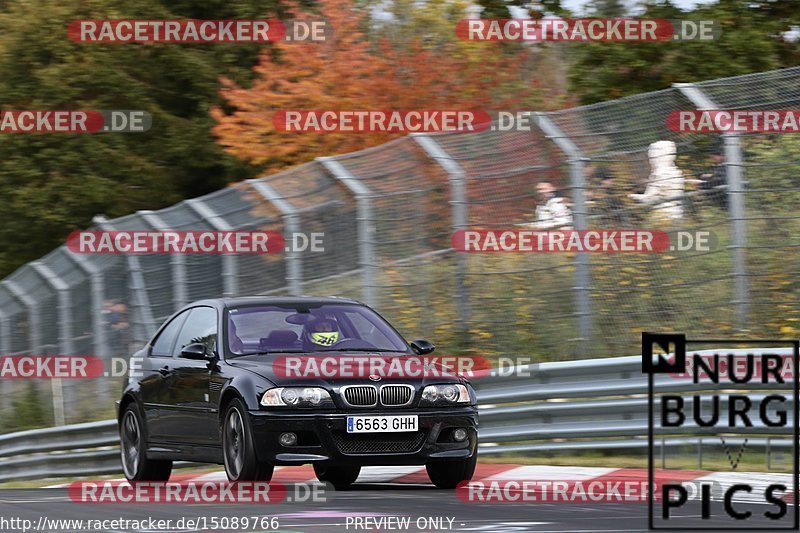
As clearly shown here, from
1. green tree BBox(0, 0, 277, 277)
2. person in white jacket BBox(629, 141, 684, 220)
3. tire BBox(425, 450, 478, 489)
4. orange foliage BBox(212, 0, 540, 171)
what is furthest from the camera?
green tree BBox(0, 0, 277, 277)

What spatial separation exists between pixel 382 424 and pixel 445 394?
553 mm

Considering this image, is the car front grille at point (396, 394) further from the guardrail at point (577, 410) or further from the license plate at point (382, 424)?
the guardrail at point (577, 410)

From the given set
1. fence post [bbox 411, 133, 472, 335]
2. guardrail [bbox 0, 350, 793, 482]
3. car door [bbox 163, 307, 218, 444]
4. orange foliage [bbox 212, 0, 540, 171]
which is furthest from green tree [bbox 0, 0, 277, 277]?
car door [bbox 163, 307, 218, 444]

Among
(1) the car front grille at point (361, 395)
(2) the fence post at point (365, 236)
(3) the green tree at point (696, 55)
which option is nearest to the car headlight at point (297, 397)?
(1) the car front grille at point (361, 395)

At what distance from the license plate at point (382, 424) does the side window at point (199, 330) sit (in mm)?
1631

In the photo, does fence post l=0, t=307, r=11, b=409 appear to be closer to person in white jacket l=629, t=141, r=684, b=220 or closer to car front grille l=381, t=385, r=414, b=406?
person in white jacket l=629, t=141, r=684, b=220

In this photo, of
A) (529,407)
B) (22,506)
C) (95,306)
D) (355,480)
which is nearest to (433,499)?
(355,480)

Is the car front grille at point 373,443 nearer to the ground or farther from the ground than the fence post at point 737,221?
nearer to the ground

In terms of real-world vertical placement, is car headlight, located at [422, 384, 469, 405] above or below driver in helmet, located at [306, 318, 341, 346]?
below

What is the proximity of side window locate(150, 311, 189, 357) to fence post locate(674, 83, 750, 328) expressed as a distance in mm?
4701

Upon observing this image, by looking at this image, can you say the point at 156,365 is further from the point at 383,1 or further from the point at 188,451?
the point at 383,1

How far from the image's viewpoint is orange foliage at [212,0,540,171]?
3078 centimetres

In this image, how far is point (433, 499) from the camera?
33.8ft

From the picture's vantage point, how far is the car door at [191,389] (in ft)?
38.1
